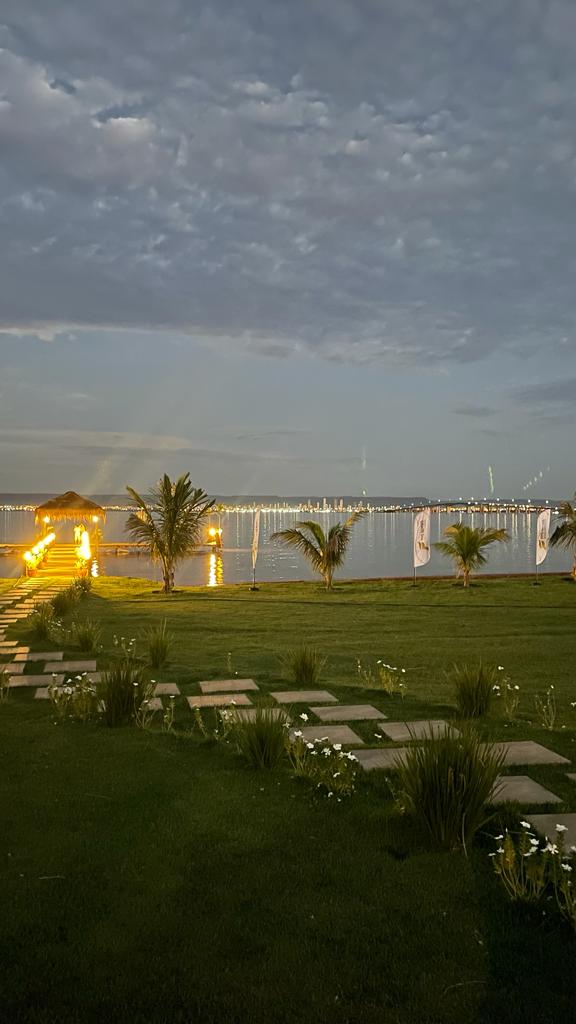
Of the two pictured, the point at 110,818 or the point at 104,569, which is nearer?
the point at 110,818

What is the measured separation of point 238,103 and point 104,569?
2005 cm

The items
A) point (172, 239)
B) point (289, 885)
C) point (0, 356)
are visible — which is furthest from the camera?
point (0, 356)

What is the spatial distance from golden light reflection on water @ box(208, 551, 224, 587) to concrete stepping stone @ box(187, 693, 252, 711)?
54.4ft

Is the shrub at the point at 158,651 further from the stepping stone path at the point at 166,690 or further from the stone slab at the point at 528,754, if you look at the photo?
the stone slab at the point at 528,754

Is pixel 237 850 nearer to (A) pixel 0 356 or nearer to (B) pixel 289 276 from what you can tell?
(B) pixel 289 276

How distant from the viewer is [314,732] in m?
4.42

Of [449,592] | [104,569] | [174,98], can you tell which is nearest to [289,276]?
[174,98]

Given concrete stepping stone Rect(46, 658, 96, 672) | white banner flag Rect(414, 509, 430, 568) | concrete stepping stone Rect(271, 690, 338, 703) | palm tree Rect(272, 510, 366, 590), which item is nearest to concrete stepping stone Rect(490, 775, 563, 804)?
concrete stepping stone Rect(271, 690, 338, 703)

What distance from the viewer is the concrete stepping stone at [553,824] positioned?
275 centimetres

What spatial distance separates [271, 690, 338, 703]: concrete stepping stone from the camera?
5383 millimetres

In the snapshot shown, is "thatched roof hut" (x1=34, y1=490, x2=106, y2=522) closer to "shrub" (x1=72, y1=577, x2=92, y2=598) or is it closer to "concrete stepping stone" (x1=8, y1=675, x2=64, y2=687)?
"shrub" (x1=72, y1=577, x2=92, y2=598)

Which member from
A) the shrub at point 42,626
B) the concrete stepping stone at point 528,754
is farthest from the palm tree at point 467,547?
the concrete stepping stone at point 528,754

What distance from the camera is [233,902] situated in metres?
2.36

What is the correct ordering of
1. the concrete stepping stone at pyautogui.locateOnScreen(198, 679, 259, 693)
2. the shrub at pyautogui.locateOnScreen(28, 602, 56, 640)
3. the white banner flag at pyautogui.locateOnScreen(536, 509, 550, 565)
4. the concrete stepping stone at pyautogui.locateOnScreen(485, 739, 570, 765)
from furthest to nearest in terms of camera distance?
the white banner flag at pyautogui.locateOnScreen(536, 509, 550, 565), the shrub at pyautogui.locateOnScreen(28, 602, 56, 640), the concrete stepping stone at pyautogui.locateOnScreen(198, 679, 259, 693), the concrete stepping stone at pyautogui.locateOnScreen(485, 739, 570, 765)
